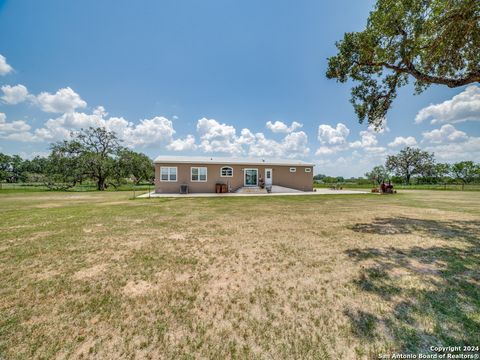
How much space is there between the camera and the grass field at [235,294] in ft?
6.08

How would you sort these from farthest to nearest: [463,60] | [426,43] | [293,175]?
[293,175] → [463,60] → [426,43]

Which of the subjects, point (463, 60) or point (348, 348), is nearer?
point (348, 348)

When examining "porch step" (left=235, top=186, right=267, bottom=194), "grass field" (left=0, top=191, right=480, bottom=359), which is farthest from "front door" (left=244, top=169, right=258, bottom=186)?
"grass field" (left=0, top=191, right=480, bottom=359)

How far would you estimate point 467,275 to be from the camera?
3.04 meters

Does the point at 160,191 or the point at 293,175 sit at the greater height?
the point at 293,175

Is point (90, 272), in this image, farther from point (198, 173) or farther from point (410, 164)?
point (410, 164)

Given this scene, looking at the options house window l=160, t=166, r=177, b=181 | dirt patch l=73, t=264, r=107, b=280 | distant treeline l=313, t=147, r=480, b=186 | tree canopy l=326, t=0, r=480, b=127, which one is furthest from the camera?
distant treeline l=313, t=147, r=480, b=186

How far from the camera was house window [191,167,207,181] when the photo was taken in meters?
17.0

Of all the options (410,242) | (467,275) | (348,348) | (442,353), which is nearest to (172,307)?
(348,348)

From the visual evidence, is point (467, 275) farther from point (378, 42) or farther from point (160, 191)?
point (160, 191)

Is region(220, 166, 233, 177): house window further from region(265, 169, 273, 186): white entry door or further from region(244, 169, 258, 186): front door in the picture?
region(265, 169, 273, 186): white entry door

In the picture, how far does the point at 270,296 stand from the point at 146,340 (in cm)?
148

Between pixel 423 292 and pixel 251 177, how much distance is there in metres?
15.7

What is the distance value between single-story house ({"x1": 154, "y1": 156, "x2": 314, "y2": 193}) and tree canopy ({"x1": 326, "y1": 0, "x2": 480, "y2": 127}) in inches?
423
